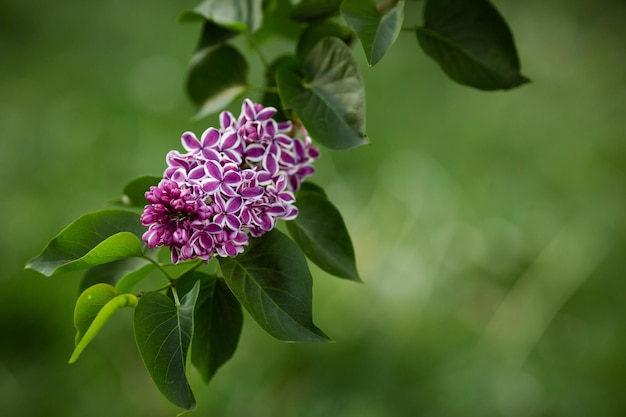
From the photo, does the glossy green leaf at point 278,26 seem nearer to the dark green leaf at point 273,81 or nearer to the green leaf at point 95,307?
the dark green leaf at point 273,81

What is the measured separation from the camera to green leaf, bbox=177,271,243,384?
454 mm

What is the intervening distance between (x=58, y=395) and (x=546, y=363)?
0.86 metres

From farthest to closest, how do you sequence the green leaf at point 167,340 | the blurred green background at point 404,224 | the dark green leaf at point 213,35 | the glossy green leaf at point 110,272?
the blurred green background at point 404,224
the dark green leaf at point 213,35
the glossy green leaf at point 110,272
the green leaf at point 167,340

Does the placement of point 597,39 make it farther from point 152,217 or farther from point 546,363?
point 152,217

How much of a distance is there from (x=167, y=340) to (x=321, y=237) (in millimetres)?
132

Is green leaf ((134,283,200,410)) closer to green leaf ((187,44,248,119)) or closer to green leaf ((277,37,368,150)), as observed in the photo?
green leaf ((277,37,368,150))

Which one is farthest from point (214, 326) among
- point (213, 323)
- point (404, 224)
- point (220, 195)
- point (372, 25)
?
point (404, 224)

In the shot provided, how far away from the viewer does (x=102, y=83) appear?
2.07 meters

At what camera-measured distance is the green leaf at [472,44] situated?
53 cm

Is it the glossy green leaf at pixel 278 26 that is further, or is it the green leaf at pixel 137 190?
the glossy green leaf at pixel 278 26

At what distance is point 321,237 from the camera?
1.55 ft

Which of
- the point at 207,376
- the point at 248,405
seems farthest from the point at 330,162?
the point at 207,376

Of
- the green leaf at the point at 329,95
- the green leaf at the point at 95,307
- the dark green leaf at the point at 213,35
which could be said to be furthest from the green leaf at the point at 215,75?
the green leaf at the point at 95,307

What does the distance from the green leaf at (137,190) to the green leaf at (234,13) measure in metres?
0.13
